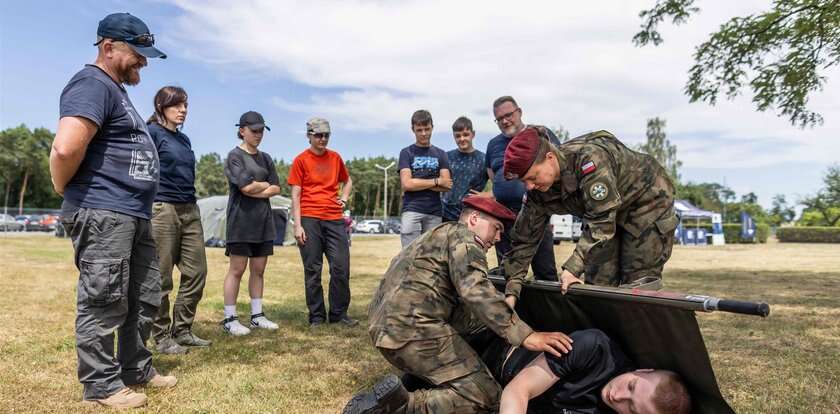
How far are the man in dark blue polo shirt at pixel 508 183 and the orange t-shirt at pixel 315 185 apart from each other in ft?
5.79

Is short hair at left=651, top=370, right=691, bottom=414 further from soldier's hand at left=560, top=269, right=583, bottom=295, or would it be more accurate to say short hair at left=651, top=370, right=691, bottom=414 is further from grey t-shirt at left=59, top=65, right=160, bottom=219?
grey t-shirt at left=59, top=65, right=160, bottom=219

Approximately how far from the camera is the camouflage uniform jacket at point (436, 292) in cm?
292

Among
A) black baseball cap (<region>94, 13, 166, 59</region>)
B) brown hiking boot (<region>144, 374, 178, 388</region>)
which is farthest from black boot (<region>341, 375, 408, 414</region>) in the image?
black baseball cap (<region>94, 13, 166, 59</region>)

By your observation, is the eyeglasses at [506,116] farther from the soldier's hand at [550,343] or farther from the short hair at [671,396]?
the short hair at [671,396]

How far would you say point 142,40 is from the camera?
340cm

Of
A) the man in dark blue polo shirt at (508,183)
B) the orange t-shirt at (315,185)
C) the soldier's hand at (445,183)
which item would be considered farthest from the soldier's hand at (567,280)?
the orange t-shirt at (315,185)

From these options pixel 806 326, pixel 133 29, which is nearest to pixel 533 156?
pixel 133 29

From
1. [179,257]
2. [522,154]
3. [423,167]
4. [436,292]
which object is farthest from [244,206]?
[522,154]

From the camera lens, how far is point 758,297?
8.53m

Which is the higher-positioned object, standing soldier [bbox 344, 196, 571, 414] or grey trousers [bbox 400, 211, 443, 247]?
grey trousers [bbox 400, 211, 443, 247]

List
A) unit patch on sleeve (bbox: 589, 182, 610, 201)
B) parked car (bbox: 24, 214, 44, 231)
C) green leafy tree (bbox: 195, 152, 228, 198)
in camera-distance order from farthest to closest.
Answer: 1. green leafy tree (bbox: 195, 152, 228, 198)
2. parked car (bbox: 24, 214, 44, 231)
3. unit patch on sleeve (bbox: 589, 182, 610, 201)

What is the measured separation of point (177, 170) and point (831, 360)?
17.5 feet

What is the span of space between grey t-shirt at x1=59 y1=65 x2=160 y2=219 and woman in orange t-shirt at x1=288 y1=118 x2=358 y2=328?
99.1 inches

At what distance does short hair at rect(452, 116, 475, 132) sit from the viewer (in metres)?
5.75
